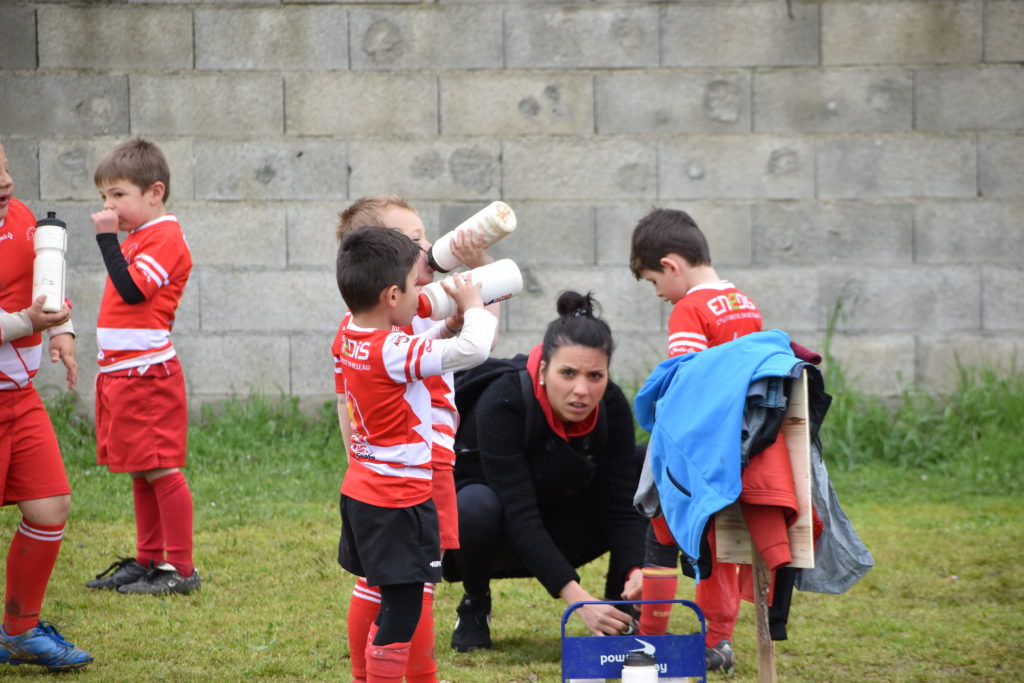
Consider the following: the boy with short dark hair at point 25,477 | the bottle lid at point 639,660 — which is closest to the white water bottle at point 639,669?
the bottle lid at point 639,660

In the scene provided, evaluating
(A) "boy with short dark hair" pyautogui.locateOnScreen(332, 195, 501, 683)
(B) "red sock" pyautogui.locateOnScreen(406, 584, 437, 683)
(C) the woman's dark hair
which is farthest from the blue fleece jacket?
(B) "red sock" pyautogui.locateOnScreen(406, 584, 437, 683)

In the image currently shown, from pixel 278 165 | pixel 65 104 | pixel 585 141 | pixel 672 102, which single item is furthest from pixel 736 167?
pixel 65 104

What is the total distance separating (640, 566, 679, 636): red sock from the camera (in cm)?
339

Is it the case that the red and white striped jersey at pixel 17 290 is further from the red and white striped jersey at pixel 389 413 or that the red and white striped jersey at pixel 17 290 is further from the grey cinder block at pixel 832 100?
the grey cinder block at pixel 832 100

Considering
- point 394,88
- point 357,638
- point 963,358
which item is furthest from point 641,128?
point 357,638

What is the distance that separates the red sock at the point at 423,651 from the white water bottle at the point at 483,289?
73cm

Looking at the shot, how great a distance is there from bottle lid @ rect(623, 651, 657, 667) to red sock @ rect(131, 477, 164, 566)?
2377 mm

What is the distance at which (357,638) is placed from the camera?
310cm

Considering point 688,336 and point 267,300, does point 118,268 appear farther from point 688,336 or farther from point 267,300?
point 267,300

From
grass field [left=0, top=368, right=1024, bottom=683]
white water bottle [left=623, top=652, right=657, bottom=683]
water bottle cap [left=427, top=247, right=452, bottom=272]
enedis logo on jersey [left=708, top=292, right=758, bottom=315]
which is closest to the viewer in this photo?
white water bottle [left=623, top=652, right=657, bottom=683]

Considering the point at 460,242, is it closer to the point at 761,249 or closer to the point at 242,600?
the point at 242,600

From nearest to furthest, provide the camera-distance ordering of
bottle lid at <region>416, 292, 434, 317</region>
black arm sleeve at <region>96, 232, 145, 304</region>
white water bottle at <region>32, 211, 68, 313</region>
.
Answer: bottle lid at <region>416, 292, 434, 317</region>
white water bottle at <region>32, 211, 68, 313</region>
black arm sleeve at <region>96, 232, 145, 304</region>

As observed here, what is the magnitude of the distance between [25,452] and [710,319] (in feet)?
7.04

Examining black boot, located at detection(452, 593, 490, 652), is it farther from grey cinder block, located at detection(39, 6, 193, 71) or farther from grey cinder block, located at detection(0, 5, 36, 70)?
grey cinder block, located at detection(0, 5, 36, 70)
